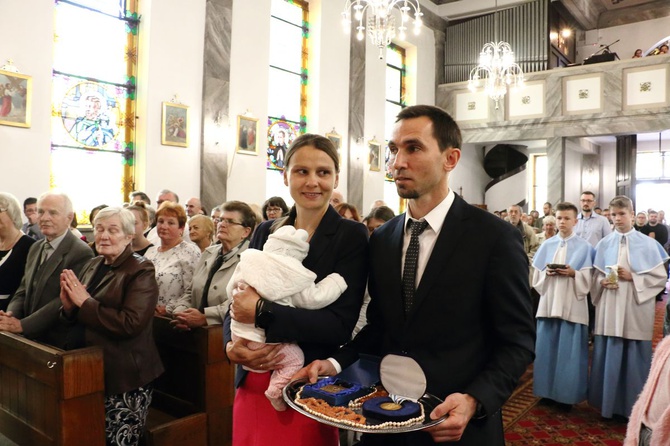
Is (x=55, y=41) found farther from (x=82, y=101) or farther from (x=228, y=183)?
(x=228, y=183)

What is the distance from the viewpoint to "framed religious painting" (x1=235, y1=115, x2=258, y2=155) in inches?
415

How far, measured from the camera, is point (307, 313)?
72.1 inches

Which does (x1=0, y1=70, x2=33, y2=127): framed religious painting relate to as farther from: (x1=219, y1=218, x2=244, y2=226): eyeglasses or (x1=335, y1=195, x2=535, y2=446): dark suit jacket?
(x1=335, y1=195, x2=535, y2=446): dark suit jacket

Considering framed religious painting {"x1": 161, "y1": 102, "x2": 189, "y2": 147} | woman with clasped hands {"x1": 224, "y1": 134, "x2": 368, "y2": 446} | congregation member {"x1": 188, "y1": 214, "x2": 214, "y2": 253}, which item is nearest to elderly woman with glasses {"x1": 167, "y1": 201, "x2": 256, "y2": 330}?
congregation member {"x1": 188, "y1": 214, "x2": 214, "y2": 253}

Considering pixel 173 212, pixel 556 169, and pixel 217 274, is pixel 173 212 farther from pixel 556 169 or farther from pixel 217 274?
pixel 556 169

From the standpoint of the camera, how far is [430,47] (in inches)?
637

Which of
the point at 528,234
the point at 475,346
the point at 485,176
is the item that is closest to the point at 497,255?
the point at 475,346

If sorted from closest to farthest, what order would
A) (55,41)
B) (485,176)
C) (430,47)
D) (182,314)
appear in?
(182,314)
(55,41)
(430,47)
(485,176)

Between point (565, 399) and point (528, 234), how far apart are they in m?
4.73

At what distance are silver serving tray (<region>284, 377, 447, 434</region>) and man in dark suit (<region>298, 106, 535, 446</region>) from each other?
0.05 meters

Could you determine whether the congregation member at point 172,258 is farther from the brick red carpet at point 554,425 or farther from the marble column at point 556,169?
the marble column at point 556,169

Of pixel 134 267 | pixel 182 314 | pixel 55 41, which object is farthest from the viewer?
pixel 55 41

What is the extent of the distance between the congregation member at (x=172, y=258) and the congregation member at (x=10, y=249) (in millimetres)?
919

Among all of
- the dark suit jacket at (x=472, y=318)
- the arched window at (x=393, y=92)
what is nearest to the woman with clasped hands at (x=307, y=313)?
the dark suit jacket at (x=472, y=318)
